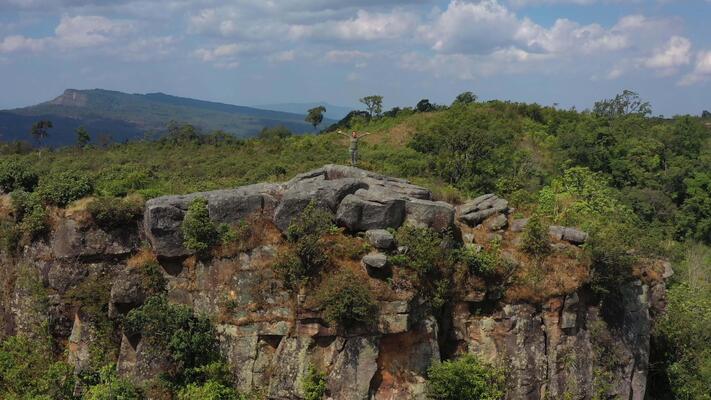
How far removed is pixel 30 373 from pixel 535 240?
15295mm

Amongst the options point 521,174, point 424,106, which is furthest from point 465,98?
point 521,174

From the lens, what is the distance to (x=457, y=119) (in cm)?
5456

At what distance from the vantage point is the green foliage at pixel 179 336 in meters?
14.7

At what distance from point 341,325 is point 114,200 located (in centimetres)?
826

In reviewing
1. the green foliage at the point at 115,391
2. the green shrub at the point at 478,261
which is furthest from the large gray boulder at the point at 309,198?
the green foliage at the point at 115,391

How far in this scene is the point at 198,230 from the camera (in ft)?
50.8

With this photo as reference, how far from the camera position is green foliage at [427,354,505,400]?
45.4 feet

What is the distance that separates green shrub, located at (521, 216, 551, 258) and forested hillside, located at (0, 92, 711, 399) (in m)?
1.21

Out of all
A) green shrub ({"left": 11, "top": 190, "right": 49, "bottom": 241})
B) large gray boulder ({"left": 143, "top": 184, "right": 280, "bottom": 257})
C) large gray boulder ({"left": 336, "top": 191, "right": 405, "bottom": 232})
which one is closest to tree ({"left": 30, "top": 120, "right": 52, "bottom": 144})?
green shrub ({"left": 11, "top": 190, "right": 49, "bottom": 241})

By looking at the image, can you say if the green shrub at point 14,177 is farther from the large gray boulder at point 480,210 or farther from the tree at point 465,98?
the tree at point 465,98

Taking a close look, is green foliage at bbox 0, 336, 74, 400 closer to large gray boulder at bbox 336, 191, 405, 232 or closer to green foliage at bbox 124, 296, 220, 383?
green foliage at bbox 124, 296, 220, 383

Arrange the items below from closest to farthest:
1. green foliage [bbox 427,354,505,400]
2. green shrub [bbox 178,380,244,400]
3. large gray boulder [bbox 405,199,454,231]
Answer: green foliage [bbox 427,354,505,400] → green shrub [bbox 178,380,244,400] → large gray boulder [bbox 405,199,454,231]

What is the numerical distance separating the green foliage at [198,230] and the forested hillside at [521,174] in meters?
1.91

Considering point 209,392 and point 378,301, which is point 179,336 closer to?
point 209,392
